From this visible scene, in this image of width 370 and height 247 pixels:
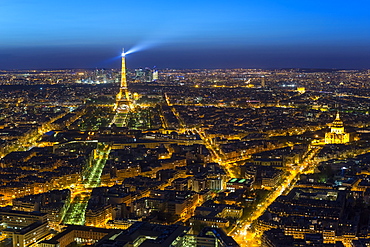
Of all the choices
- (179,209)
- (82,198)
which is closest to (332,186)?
(179,209)

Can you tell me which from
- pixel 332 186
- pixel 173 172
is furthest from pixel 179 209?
pixel 332 186

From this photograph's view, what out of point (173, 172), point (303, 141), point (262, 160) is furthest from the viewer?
point (303, 141)

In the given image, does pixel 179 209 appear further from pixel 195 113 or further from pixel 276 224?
pixel 195 113

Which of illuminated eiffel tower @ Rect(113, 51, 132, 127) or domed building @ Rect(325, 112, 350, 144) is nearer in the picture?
domed building @ Rect(325, 112, 350, 144)

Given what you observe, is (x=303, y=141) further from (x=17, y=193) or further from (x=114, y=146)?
(x=17, y=193)

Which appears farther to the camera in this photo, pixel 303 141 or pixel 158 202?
pixel 303 141

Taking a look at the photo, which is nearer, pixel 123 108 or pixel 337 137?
pixel 337 137

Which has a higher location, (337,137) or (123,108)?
(123,108)

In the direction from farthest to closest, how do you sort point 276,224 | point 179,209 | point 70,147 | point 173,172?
point 70,147
point 173,172
point 179,209
point 276,224

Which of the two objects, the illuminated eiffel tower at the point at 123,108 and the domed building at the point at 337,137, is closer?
the domed building at the point at 337,137
